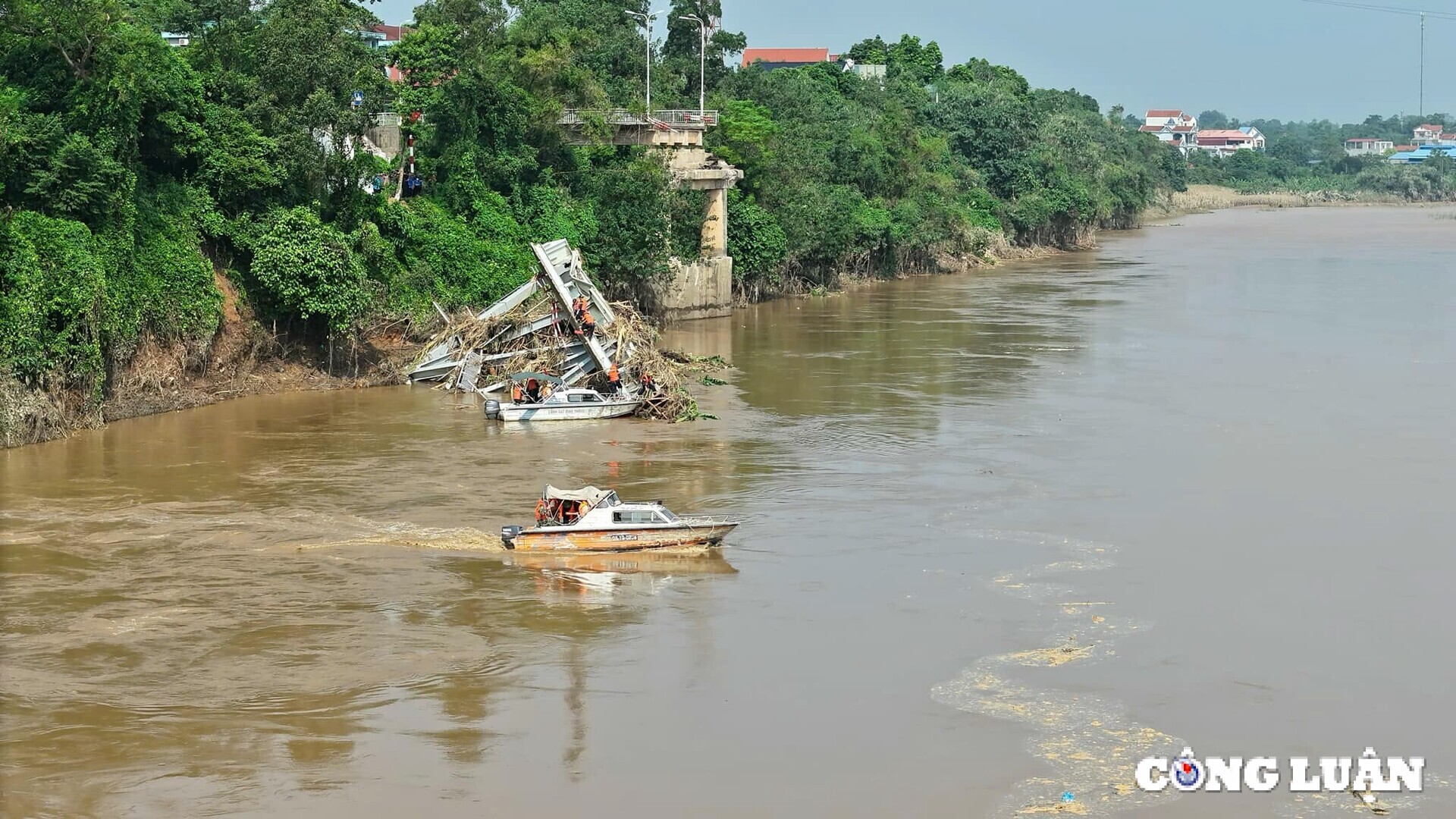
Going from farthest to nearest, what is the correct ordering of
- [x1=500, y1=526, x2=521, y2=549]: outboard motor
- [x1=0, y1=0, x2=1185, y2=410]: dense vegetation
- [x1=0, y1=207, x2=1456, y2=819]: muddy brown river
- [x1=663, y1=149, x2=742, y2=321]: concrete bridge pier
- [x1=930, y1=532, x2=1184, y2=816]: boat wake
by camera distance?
1. [x1=663, y1=149, x2=742, y2=321]: concrete bridge pier
2. [x1=0, y1=0, x2=1185, y2=410]: dense vegetation
3. [x1=500, y1=526, x2=521, y2=549]: outboard motor
4. [x1=0, y1=207, x2=1456, y2=819]: muddy brown river
5. [x1=930, y1=532, x2=1184, y2=816]: boat wake

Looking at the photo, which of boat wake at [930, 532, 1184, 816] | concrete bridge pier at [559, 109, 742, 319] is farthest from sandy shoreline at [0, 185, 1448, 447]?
boat wake at [930, 532, 1184, 816]

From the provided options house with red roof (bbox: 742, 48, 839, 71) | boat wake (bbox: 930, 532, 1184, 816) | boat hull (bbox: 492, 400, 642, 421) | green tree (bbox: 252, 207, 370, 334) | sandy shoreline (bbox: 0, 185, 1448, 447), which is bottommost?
boat wake (bbox: 930, 532, 1184, 816)

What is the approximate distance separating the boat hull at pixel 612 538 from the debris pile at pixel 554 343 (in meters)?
12.9

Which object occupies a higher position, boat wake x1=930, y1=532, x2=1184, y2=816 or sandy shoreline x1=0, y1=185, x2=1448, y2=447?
sandy shoreline x1=0, y1=185, x2=1448, y2=447

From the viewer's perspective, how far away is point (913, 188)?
81188mm

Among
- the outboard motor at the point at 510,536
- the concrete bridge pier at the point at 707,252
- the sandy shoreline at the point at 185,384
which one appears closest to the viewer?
the outboard motor at the point at 510,536

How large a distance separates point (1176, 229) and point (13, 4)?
103 meters

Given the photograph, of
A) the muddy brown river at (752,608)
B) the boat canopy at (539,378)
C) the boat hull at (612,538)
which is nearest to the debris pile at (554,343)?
the boat canopy at (539,378)

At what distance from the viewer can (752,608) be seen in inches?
958

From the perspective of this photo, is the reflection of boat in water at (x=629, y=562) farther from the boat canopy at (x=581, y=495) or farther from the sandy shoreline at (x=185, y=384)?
the sandy shoreline at (x=185, y=384)

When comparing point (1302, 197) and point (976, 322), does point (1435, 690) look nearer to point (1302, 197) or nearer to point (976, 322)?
point (976, 322)

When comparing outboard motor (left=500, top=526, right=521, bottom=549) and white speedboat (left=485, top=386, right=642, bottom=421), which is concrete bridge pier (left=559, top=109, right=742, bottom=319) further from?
outboard motor (left=500, top=526, right=521, bottom=549)

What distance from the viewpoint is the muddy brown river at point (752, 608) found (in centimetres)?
1834

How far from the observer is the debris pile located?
40594mm
